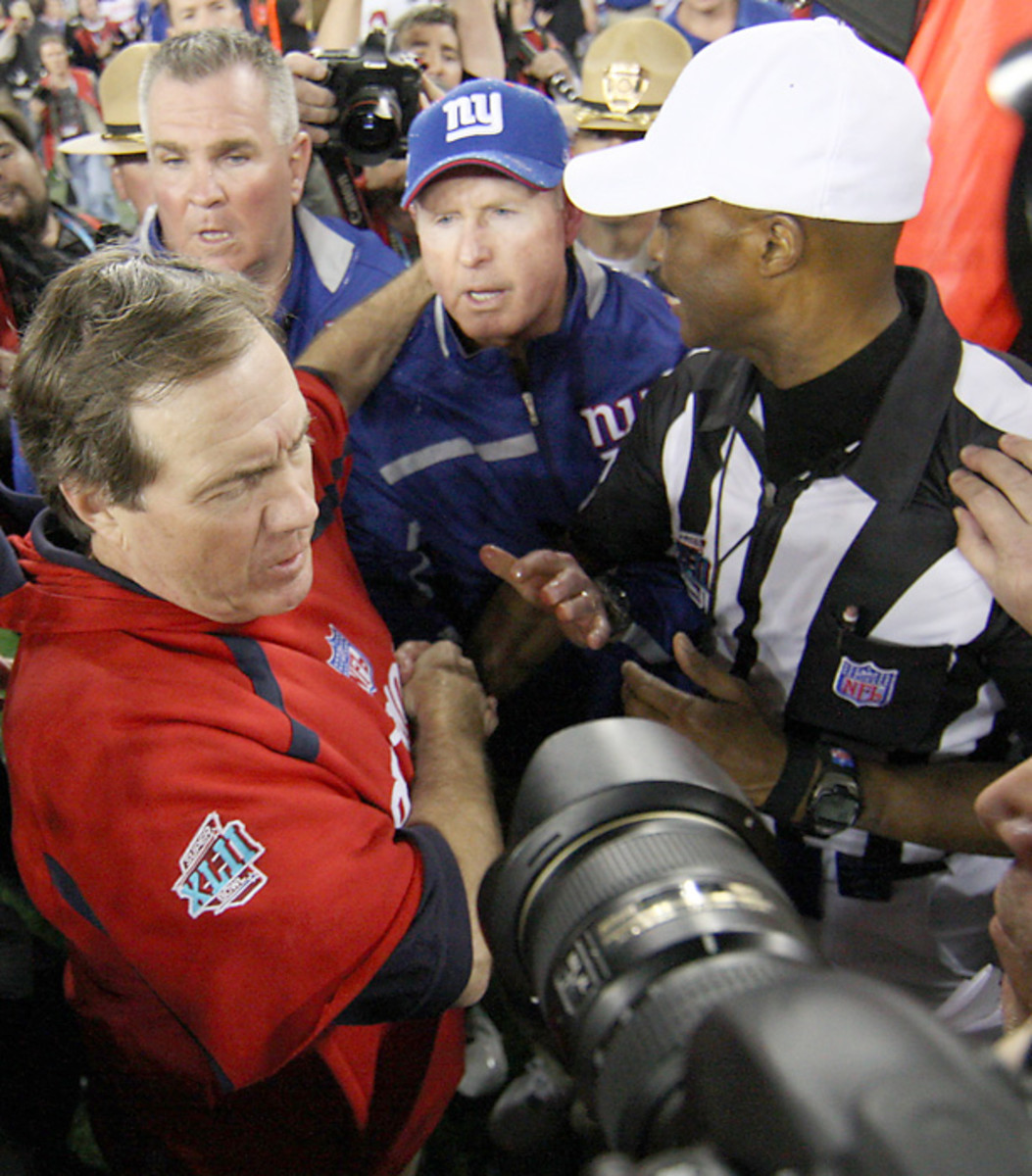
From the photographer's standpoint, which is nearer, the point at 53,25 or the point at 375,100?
the point at 375,100

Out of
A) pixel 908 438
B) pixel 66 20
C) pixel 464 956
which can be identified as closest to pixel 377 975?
pixel 464 956

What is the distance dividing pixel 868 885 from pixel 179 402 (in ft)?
4.81

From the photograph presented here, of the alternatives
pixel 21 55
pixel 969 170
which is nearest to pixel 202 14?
pixel 969 170

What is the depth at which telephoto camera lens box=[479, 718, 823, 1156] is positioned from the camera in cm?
66

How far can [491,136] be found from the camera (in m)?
1.83

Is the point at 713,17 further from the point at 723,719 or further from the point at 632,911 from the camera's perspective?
the point at 632,911

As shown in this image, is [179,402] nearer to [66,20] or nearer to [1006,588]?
[1006,588]

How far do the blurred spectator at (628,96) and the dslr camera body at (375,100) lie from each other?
77 centimetres

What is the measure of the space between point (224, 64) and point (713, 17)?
2.31m

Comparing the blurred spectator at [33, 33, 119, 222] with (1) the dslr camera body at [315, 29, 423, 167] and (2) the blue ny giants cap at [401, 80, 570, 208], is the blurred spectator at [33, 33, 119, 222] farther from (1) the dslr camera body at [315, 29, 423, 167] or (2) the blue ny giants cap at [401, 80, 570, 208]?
(2) the blue ny giants cap at [401, 80, 570, 208]

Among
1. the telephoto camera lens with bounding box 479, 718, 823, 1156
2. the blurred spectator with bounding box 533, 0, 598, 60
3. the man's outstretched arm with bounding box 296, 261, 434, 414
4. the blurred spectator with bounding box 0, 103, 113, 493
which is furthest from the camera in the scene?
the blurred spectator with bounding box 533, 0, 598, 60

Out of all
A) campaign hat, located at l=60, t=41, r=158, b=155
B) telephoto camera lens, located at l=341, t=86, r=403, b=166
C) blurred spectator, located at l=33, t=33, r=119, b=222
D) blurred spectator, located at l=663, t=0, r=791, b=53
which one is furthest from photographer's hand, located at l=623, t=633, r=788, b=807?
blurred spectator, located at l=33, t=33, r=119, b=222

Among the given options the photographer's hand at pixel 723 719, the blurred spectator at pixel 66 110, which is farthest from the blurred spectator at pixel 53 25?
the photographer's hand at pixel 723 719

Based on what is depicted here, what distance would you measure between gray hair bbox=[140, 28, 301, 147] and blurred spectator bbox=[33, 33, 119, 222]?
5.30 m
